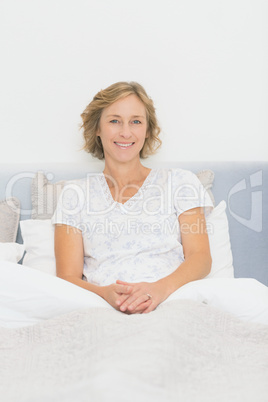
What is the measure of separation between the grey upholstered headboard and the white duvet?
623mm

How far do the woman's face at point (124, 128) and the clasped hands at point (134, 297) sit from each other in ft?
1.79

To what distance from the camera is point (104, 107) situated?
1.89m

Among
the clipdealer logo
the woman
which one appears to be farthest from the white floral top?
the clipdealer logo

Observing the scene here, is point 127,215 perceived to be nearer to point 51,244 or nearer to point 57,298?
point 51,244

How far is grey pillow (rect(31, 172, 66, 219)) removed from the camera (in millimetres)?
1949

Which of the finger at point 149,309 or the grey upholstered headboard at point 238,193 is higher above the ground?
the grey upholstered headboard at point 238,193

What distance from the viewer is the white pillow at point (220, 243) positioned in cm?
185

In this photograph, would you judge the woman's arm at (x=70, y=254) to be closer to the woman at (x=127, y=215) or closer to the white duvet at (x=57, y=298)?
the woman at (x=127, y=215)

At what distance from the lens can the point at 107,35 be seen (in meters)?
2.15

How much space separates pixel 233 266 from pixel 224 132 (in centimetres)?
59

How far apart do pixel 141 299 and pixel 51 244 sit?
1.70 ft

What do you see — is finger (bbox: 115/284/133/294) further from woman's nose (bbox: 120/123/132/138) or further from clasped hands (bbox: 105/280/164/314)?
woman's nose (bbox: 120/123/132/138)

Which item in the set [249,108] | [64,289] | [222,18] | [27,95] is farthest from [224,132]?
[64,289]

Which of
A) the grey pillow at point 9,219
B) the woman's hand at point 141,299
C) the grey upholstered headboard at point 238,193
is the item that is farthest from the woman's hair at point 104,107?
the woman's hand at point 141,299
